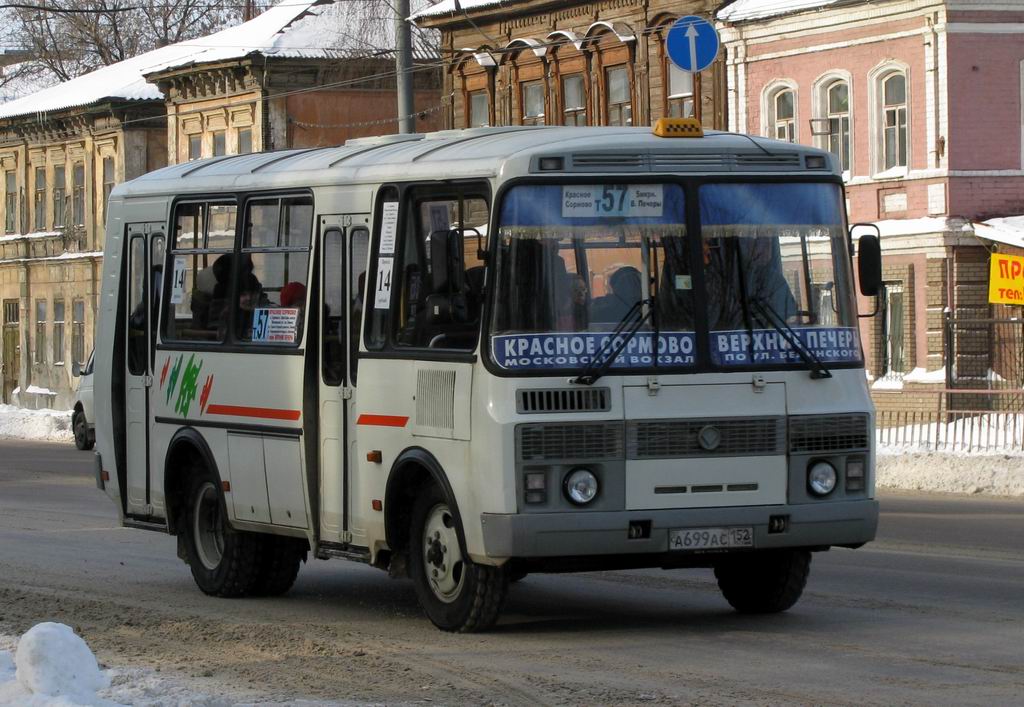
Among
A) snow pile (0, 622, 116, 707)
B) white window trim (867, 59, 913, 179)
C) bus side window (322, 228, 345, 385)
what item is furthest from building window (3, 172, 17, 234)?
snow pile (0, 622, 116, 707)

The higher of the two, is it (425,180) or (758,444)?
(425,180)

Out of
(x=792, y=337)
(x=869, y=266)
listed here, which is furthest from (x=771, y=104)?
(x=792, y=337)

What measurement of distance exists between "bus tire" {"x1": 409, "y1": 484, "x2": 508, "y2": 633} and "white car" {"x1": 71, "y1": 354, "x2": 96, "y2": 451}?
25.6 metres

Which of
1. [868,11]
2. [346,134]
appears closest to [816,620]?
[868,11]

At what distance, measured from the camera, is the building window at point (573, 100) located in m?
43.5

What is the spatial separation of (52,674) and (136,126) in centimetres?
5244

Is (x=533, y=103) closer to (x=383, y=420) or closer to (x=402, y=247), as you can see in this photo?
(x=402, y=247)

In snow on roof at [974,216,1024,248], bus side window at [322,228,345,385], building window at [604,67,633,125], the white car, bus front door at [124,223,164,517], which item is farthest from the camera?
building window at [604,67,633,125]

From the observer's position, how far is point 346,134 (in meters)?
54.0

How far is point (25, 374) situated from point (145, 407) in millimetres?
51209

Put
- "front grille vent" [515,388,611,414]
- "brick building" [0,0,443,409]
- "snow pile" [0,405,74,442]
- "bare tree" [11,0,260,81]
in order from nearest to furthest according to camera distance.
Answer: "front grille vent" [515,388,611,414]
"snow pile" [0,405,74,442]
"brick building" [0,0,443,409]
"bare tree" [11,0,260,81]

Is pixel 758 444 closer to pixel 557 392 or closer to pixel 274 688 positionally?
pixel 557 392

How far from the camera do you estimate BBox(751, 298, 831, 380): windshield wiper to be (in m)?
11.0

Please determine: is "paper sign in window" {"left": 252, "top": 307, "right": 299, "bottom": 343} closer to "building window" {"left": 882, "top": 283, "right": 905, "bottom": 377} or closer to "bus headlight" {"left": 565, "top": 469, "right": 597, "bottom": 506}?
"bus headlight" {"left": 565, "top": 469, "right": 597, "bottom": 506}
